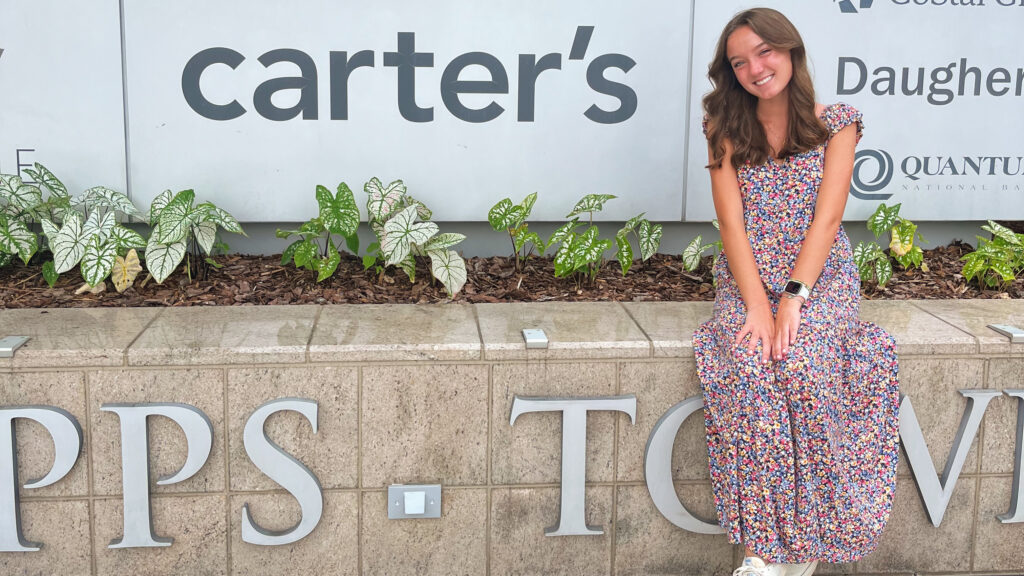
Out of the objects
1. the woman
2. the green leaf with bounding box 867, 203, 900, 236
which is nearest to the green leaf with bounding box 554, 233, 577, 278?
the woman

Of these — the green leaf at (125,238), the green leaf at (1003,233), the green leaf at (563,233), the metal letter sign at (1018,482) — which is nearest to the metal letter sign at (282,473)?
the green leaf at (125,238)

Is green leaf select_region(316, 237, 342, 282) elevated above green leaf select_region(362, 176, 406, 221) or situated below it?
below

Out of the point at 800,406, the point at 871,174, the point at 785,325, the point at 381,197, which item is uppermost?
the point at 871,174

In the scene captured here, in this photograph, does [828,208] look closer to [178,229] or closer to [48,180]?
[178,229]

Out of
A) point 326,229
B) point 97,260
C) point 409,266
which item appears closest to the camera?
point 97,260

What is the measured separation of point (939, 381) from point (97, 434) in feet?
8.52

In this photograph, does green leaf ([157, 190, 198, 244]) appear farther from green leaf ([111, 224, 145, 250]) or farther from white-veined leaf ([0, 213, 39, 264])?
white-veined leaf ([0, 213, 39, 264])

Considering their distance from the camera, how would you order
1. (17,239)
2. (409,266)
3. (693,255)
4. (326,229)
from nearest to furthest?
(17,239) < (409,266) < (326,229) < (693,255)

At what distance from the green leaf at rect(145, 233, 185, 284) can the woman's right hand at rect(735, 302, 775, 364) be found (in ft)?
6.71

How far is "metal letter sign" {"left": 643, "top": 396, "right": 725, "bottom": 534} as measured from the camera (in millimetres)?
2932

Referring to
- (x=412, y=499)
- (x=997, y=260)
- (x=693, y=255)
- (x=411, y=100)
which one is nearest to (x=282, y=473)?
(x=412, y=499)

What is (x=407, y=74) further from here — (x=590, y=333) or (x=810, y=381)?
(x=810, y=381)

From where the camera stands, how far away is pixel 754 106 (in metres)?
2.97

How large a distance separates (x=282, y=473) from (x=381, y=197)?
1.27 m
